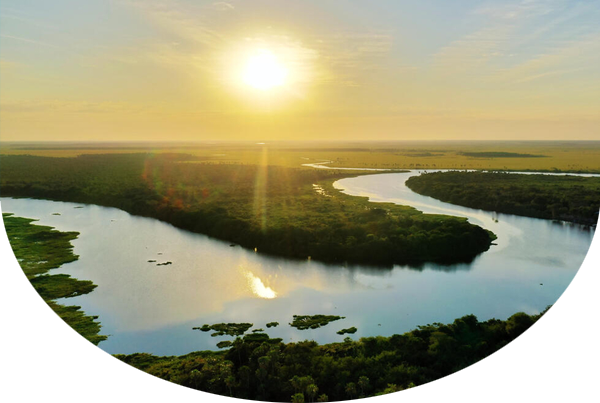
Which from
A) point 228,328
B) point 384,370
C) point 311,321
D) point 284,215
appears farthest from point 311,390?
point 284,215

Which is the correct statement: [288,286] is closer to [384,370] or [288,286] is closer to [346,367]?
[346,367]

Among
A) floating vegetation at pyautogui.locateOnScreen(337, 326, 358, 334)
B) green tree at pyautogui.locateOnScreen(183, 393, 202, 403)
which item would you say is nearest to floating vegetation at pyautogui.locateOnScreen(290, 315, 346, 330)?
floating vegetation at pyautogui.locateOnScreen(337, 326, 358, 334)

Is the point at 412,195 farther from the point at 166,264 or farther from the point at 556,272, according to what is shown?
the point at 166,264

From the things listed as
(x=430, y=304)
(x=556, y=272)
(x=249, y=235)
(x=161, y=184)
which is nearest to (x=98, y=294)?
(x=249, y=235)

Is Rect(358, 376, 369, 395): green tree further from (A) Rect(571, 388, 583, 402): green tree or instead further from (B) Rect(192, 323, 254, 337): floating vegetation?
(B) Rect(192, 323, 254, 337): floating vegetation

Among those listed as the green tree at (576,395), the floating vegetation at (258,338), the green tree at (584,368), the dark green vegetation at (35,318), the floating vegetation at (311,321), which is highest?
the green tree at (584,368)

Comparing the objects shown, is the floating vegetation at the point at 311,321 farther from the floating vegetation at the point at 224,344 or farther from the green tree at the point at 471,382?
the green tree at the point at 471,382

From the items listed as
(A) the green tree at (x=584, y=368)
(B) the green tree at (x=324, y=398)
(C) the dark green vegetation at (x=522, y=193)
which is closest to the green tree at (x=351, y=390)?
(B) the green tree at (x=324, y=398)

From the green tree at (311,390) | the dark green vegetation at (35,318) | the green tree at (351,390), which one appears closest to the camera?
the green tree at (311,390)
